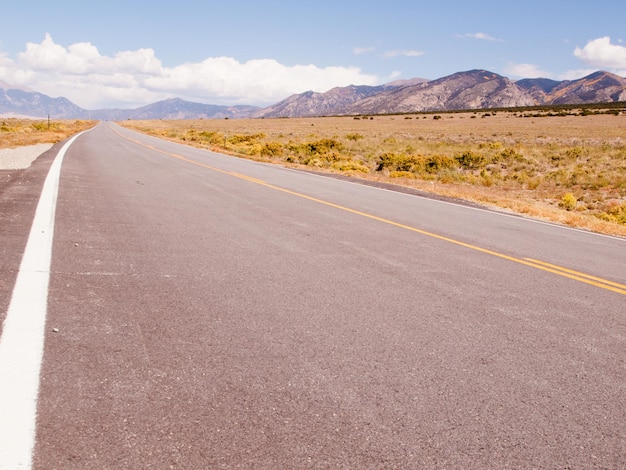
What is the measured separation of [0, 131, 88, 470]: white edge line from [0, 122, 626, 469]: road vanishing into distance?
0.05 feet

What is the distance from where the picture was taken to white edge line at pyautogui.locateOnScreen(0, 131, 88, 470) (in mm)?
2195

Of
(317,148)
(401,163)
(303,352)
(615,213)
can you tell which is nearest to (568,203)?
(615,213)

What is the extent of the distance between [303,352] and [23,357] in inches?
70.3

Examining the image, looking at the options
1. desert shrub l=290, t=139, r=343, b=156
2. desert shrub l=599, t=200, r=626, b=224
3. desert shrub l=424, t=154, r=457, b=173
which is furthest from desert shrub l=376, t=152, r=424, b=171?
desert shrub l=599, t=200, r=626, b=224

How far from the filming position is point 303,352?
3.33m

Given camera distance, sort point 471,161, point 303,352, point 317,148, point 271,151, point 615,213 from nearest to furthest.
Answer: point 303,352
point 615,213
point 471,161
point 271,151
point 317,148

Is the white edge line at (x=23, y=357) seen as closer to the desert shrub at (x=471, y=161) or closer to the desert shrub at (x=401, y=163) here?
the desert shrub at (x=401, y=163)

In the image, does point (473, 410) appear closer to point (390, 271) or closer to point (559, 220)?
point (390, 271)

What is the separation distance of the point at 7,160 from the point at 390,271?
15019 mm

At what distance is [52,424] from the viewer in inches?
92.5

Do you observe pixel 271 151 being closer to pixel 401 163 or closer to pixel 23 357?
pixel 401 163

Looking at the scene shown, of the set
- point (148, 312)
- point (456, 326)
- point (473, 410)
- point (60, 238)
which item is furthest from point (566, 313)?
point (60, 238)

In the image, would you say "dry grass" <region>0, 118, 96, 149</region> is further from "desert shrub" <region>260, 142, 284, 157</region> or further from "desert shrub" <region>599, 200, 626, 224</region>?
"desert shrub" <region>599, 200, 626, 224</region>

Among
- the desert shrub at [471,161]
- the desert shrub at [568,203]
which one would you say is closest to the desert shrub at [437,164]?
the desert shrub at [471,161]
